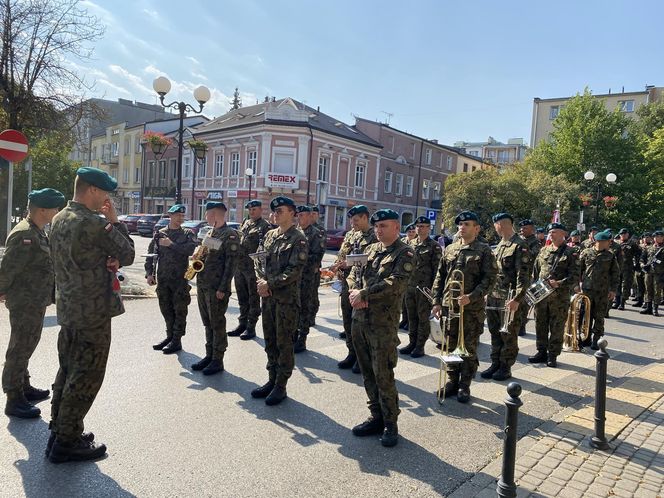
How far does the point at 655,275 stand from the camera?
13.1 meters

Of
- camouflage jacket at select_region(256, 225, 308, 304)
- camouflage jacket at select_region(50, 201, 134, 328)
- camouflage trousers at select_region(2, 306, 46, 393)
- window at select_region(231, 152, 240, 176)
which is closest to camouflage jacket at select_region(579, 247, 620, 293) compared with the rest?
camouflage jacket at select_region(256, 225, 308, 304)

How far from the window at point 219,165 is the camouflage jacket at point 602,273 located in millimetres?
35805

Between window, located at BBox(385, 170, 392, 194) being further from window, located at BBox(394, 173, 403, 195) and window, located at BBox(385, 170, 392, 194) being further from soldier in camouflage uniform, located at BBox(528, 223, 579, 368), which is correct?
soldier in camouflage uniform, located at BBox(528, 223, 579, 368)

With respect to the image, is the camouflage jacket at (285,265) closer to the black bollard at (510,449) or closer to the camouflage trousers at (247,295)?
the black bollard at (510,449)

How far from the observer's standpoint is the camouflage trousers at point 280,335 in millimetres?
5246

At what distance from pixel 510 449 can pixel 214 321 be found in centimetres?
402

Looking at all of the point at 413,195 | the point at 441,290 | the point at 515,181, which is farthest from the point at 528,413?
the point at 413,195

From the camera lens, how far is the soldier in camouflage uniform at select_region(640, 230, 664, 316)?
1323 cm

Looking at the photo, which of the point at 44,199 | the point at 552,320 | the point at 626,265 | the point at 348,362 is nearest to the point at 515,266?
the point at 552,320

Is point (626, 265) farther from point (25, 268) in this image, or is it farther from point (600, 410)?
point (25, 268)

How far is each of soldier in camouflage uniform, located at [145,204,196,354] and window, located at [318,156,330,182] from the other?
1267 inches

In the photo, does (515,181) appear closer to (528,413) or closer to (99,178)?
(528,413)

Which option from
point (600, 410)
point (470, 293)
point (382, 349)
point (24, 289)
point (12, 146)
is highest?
point (12, 146)

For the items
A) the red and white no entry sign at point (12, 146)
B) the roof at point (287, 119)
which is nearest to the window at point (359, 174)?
the roof at point (287, 119)
